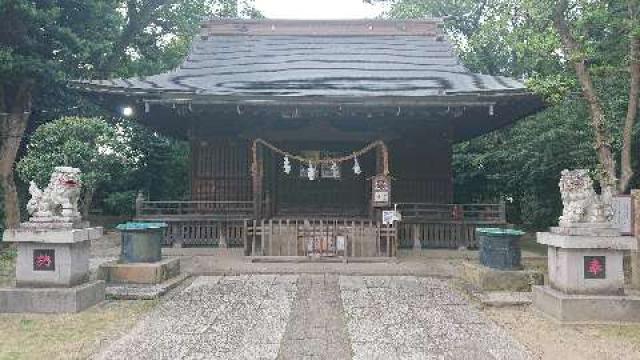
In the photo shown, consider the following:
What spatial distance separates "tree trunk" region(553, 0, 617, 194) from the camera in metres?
8.96

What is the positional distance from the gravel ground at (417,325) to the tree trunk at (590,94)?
12.8 ft

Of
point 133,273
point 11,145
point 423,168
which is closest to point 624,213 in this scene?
point 423,168

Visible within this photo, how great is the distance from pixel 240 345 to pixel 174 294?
2652mm

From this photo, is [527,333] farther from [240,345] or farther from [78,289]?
[78,289]

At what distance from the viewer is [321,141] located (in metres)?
12.5

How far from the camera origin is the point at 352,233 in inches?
396

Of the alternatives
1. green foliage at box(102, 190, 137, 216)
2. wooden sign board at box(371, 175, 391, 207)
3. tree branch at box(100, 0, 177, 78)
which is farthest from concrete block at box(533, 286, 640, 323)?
tree branch at box(100, 0, 177, 78)

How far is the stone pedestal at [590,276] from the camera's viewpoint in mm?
6027

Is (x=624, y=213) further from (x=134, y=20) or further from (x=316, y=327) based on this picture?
(x=134, y=20)

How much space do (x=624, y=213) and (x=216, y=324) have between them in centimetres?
590

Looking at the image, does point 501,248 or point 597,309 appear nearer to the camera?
point 597,309

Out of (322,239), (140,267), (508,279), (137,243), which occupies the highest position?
(137,243)

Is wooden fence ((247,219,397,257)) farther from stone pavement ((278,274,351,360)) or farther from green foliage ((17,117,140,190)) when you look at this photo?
green foliage ((17,117,140,190))

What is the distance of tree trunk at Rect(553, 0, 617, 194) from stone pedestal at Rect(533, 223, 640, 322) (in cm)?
303
